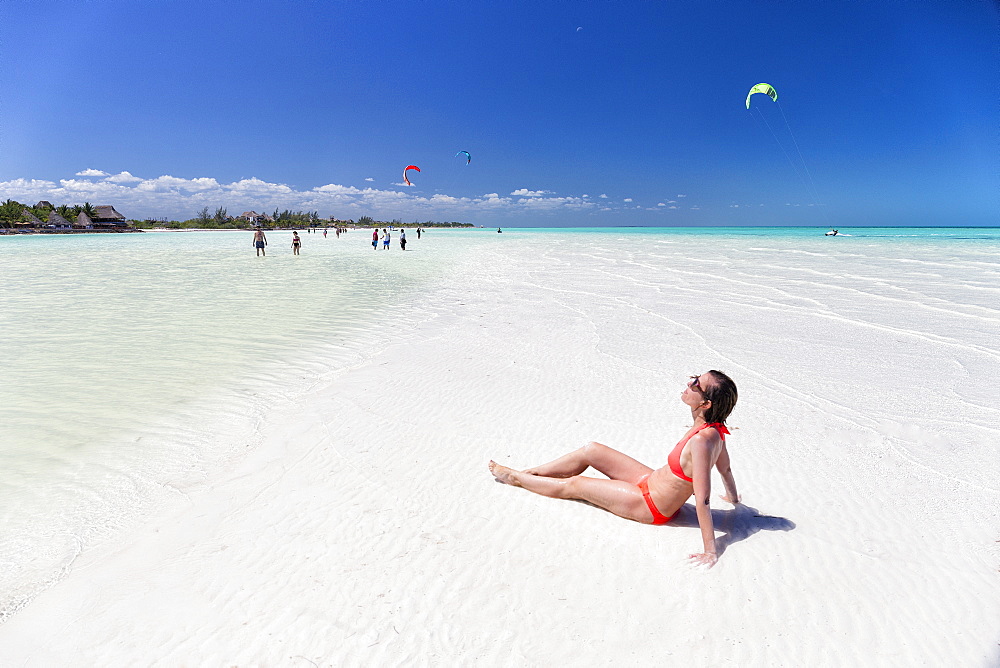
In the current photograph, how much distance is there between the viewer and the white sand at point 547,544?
95.3 inches

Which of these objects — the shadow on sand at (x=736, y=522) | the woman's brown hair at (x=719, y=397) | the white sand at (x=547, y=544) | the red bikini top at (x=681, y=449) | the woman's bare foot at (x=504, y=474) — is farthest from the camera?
the woman's bare foot at (x=504, y=474)

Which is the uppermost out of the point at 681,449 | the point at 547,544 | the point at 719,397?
the point at 719,397

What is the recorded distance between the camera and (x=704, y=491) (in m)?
2.91

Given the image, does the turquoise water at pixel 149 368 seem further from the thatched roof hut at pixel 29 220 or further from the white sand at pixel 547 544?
the thatched roof hut at pixel 29 220

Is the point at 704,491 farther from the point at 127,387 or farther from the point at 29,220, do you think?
the point at 29,220

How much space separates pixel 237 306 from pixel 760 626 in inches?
445

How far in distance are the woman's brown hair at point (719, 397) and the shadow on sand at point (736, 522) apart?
834mm

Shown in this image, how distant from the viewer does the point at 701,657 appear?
236 centimetres

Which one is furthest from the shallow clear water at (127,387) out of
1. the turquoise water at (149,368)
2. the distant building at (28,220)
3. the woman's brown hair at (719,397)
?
the distant building at (28,220)

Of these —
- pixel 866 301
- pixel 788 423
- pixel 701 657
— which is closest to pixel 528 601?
pixel 701 657

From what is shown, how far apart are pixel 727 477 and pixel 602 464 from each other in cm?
80

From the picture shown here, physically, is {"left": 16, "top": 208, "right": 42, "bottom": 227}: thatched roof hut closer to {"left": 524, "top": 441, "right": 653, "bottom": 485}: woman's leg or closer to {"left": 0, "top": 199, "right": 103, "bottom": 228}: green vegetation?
{"left": 0, "top": 199, "right": 103, "bottom": 228}: green vegetation

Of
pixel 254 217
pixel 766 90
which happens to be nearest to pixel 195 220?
pixel 254 217

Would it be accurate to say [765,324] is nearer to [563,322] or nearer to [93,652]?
[563,322]
